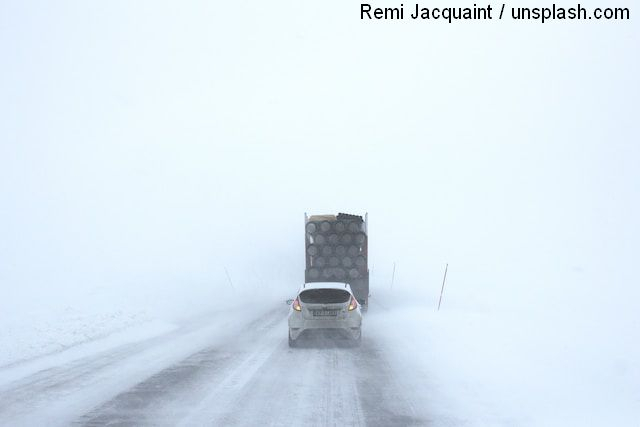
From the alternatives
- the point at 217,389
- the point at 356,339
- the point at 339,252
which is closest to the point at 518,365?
the point at 356,339

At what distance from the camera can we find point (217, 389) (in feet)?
32.7

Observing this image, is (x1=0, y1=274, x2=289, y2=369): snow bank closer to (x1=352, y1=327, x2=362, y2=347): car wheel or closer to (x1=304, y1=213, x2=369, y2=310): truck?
(x1=304, y1=213, x2=369, y2=310): truck

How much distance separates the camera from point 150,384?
10453 millimetres

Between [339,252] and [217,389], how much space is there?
15.9 m

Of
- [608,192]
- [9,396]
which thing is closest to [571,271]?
[9,396]

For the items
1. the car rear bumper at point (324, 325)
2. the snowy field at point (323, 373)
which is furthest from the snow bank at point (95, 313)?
the car rear bumper at point (324, 325)

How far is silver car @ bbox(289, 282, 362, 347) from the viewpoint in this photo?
50.2 ft

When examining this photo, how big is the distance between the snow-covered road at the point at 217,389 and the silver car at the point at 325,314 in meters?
0.43

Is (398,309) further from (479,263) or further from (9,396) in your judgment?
(479,263)

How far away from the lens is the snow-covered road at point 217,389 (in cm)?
821

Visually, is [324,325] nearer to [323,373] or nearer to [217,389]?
[323,373]

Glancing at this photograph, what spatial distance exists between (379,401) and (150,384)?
149 inches

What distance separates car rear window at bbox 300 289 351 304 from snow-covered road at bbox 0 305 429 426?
43.0 inches

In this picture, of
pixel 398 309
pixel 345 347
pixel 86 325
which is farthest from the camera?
pixel 398 309
